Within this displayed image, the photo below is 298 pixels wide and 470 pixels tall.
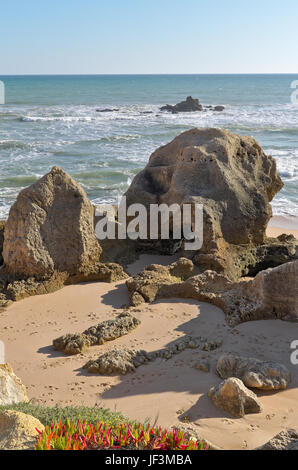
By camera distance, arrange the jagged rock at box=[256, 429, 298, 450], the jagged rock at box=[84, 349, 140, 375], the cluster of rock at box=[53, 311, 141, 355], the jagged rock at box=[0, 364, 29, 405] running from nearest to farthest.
Answer: 1. the jagged rock at box=[256, 429, 298, 450]
2. the jagged rock at box=[0, 364, 29, 405]
3. the jagged rock at box=[84, 349, 140, 375]
4. the cluster of rock at box=[53, 311, 141, 355]

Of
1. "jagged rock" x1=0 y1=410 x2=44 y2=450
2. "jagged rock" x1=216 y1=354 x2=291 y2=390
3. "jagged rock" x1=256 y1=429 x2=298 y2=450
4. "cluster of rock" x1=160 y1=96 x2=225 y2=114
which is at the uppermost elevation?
"cluster of rock" x1=160 y1=96 x2=225 y2=114

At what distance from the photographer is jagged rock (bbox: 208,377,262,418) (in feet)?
14.3

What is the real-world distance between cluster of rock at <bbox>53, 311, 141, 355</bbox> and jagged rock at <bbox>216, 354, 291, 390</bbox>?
1.31 metres

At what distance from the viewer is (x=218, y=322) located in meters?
6.16

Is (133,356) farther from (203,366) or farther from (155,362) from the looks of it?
(203,366)

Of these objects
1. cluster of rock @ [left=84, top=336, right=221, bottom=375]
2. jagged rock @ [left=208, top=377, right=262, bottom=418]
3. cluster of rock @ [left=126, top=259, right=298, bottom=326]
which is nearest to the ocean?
cluster of rock @ [left=126, top=259, right=298, bottom=326]

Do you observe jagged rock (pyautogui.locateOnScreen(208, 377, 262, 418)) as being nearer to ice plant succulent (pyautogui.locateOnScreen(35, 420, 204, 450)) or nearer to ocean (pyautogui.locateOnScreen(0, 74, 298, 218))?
ice plant succulent (pyautogui.locateOnScreen(35, 420, 204, 450))

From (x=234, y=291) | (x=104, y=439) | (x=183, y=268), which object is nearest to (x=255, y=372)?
(x=234, y=291)

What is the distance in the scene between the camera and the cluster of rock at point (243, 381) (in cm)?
438

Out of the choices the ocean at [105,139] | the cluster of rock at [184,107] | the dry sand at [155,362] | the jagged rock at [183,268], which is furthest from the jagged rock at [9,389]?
the cluster of rock at [184,107]

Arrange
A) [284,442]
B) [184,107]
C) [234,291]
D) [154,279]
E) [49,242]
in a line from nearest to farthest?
[284,442] → [234,291] → [154,279] → [49,242] → [184,107]

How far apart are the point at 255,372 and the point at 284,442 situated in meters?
1.38

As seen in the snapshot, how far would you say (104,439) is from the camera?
3.13m
